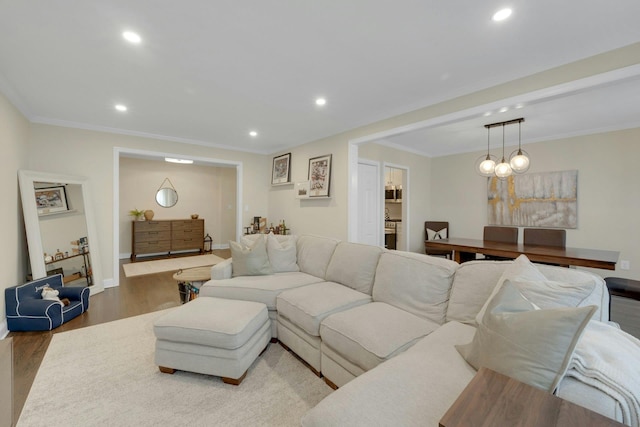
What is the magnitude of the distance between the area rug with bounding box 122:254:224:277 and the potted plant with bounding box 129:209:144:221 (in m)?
1.21

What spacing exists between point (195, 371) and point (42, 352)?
5.15 ft

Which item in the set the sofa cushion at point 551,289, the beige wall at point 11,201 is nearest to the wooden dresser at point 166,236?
the beige wall at point 11,201

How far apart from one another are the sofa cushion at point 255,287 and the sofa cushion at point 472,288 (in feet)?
4.55

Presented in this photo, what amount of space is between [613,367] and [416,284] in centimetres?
112

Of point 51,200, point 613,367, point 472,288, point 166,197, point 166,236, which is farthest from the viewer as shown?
point 166,197

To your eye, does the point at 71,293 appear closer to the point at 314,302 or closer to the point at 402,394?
the point at 314,302

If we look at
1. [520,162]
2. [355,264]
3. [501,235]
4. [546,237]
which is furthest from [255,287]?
[546,237]

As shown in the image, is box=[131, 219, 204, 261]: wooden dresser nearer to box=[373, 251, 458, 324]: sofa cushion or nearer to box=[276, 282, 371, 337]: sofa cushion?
box=[276, 282, 371, 337]: sofa cushion

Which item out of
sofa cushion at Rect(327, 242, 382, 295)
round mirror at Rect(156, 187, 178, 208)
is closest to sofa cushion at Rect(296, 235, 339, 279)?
sofa cushion at Rect(327, 242, 382, 295)

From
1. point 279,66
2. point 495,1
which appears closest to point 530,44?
point 495,1

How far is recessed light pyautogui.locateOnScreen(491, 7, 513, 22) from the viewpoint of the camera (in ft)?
5.43

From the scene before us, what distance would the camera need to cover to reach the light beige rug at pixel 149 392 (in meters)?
1.61

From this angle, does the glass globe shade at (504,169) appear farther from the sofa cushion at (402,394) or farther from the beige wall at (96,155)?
the beige wall at (96,155)

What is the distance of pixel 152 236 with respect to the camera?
648 cm
